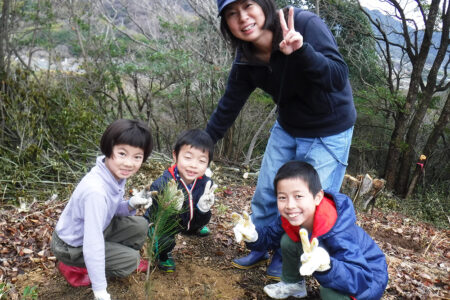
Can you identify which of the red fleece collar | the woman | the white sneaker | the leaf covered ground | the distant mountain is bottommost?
the leaf covered ground

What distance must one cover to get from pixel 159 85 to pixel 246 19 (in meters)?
6.17

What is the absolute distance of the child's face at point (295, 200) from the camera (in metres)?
1.91

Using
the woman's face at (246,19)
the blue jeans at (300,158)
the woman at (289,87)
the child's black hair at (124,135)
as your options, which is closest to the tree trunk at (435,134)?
the blue jeans at (300,158)

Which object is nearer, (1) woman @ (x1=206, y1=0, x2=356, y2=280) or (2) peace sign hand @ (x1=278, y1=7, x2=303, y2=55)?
(2) peace sign hand @ (x1=278, y1=7, x2=303, y2=55)

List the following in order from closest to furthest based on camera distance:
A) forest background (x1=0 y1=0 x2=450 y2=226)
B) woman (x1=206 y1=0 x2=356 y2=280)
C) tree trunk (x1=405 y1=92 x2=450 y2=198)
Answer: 1. woman (x1=206 y1=0 x2=356 y2=280)
2. forest background (x1=0 y1=0 x2=450 y2=226)
3. tree trunk (x1=405 y1=92 x2=450 y2=198)

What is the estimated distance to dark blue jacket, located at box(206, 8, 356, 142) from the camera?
1842 millimetres

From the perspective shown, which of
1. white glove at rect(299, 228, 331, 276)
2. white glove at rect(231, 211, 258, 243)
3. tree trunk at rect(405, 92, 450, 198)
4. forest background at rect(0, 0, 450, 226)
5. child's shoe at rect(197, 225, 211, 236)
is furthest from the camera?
tree trunk at rect(405, 92, 450, 198)

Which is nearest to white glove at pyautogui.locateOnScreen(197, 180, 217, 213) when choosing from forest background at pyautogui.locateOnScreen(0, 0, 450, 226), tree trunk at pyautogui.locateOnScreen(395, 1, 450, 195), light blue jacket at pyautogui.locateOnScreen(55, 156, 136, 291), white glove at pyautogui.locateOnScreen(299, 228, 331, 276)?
light blue jacket at pyautogui.locateOnScreen(55, 156, 136, 291)

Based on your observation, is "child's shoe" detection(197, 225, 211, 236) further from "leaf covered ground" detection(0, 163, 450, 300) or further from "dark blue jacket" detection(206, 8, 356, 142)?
"dark blue jacket" detection(206, 8, 356, 142)

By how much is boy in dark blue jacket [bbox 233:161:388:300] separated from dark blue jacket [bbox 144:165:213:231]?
0.54 m

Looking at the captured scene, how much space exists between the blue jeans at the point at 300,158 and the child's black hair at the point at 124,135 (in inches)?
35.7

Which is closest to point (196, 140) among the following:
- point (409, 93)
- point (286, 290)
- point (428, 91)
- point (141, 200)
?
point (141, 200)

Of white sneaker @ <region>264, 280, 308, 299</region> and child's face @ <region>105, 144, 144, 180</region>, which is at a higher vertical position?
child's face @ <region>105, 144, 144, 180</region>

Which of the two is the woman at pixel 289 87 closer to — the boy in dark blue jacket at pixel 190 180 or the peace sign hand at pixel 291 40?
the peace sign hand at pixel 291 40
